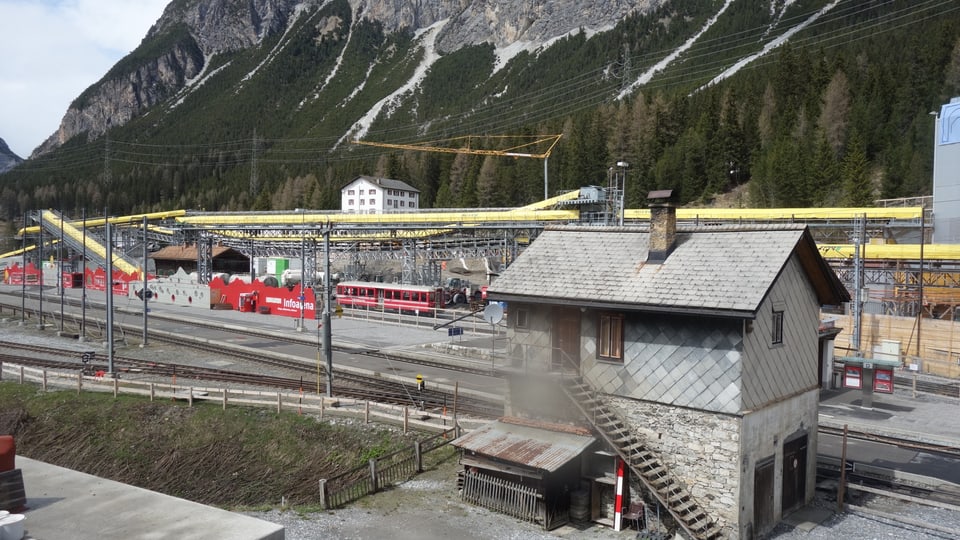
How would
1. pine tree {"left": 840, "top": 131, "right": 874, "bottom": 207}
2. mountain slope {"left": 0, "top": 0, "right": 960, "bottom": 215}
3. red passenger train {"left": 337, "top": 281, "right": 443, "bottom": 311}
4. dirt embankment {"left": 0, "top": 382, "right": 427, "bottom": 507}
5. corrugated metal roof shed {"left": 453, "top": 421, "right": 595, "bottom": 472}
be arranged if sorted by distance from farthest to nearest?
mountain slope {"left": 0, "top": 0, "right": 960, "bottom": 215}, pine tree {"left": 840, "top": 131, "right": 874, "bottom": 207}, red passenger train {"left": 337, "top": 281, "right": 443, "bottom": 311}, dirt embankment {"left": 0, "top": 382, "right": 427, "bottom": 507}, corrugated metal roof shed {"left": 453, "top": 421, "right": 595, "bottom": 472}

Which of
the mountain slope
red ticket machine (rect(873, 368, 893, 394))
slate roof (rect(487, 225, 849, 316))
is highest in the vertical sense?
the mountain slope

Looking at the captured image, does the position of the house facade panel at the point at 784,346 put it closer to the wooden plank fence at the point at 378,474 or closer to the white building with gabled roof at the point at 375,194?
the wooden plank fence at the point at 378,474

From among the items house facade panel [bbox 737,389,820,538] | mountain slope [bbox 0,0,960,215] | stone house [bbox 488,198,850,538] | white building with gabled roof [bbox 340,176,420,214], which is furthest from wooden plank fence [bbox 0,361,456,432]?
white building with gabled roof [bbox 340,176,420,214]

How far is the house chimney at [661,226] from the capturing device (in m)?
16.6

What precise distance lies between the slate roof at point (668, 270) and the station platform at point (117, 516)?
8.15m

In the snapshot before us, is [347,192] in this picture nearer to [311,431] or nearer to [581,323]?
[311,431]

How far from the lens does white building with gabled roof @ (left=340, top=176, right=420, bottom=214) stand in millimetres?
105562

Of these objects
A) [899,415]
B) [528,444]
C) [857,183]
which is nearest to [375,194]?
[857,183]

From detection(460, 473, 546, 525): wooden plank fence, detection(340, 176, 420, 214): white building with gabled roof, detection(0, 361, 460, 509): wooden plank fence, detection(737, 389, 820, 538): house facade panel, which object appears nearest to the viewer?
detection(737, 389, 820, 538): house facade panel

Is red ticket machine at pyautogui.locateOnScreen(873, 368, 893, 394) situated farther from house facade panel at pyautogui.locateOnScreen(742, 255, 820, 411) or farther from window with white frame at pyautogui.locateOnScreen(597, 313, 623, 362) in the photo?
window with white frame at pyautogui.locateOnScreen(597, 313, 623, 362)

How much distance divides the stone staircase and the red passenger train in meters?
36.0

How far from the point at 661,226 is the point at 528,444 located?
637cm

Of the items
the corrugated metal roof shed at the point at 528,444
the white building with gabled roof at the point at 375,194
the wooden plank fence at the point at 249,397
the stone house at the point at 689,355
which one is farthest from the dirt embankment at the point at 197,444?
the white building with gabled roof at the point at 375,194

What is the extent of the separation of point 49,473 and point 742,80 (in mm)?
103211
